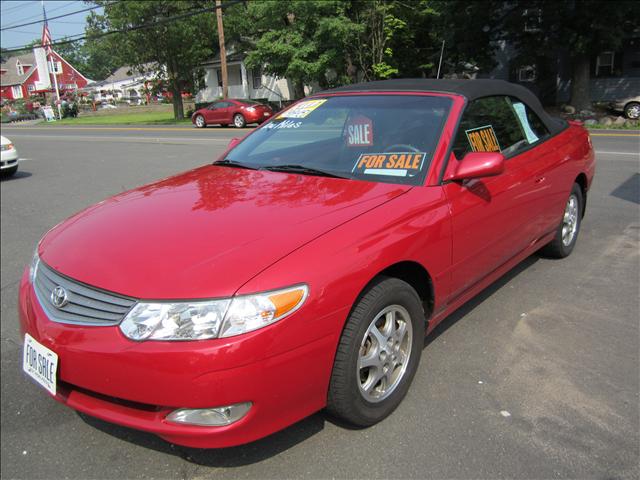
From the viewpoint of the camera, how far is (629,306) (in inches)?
145

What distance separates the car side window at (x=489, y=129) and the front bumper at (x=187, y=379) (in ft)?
5.37

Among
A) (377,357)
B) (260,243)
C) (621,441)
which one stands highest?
(260,243)

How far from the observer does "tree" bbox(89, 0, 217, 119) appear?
3069 cm

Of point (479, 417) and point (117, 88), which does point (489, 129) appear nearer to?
point (479, 417)

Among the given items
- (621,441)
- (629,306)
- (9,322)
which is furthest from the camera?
(9,322)

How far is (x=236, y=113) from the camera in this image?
974 inches

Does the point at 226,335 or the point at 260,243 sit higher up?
the point at 260,243

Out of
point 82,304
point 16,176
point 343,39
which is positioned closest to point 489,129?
point 82,304

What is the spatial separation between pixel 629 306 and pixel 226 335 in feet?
10.1

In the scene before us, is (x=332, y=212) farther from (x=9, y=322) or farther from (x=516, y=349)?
(x=9, y=322)

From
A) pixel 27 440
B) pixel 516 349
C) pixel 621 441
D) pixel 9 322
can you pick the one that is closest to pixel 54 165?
pixel 9 322

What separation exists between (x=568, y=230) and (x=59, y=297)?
4056 millimetres

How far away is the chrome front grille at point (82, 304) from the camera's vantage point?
2.05 m

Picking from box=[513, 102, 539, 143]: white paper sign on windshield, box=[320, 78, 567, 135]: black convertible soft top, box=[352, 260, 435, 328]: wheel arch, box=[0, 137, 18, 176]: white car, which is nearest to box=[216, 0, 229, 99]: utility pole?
box=[0, 137, 18, 176]: white car
